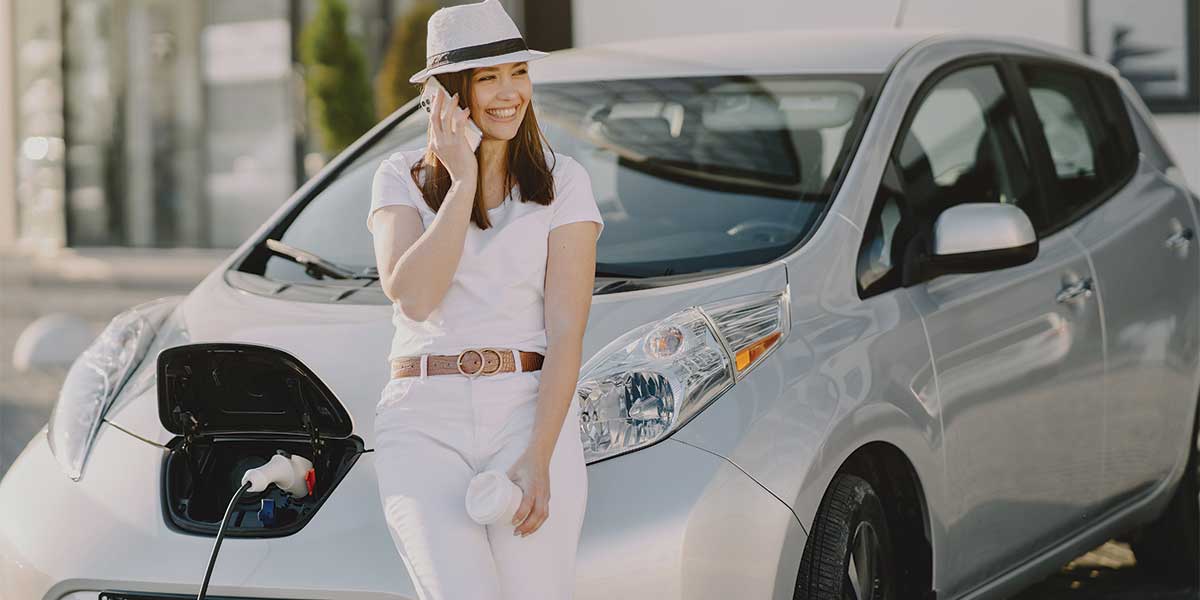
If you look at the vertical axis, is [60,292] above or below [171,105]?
below

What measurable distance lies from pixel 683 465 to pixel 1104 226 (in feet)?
7.20

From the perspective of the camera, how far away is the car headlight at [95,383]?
3619 mm

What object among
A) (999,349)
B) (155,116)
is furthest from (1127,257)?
(155,116)

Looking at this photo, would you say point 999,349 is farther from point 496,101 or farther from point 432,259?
point 432,259

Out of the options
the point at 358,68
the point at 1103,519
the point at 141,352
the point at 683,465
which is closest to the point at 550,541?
the point at 683,465

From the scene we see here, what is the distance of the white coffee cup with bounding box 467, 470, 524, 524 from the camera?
2.69 metres

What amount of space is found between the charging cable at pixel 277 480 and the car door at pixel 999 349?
1422 mm

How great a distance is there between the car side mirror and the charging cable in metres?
1.53

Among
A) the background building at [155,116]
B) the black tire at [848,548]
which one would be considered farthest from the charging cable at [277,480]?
the background building at [155,116]

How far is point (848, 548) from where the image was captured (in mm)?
3381

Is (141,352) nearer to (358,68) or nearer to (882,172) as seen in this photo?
(882,172)

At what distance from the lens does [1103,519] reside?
4.71 metres

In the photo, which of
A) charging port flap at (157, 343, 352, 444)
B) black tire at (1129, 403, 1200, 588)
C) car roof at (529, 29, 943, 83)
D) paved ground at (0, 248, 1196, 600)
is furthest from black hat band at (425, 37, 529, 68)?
paved ground at (0, 248, 1196, 600)

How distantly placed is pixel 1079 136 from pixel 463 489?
9.86 ft
